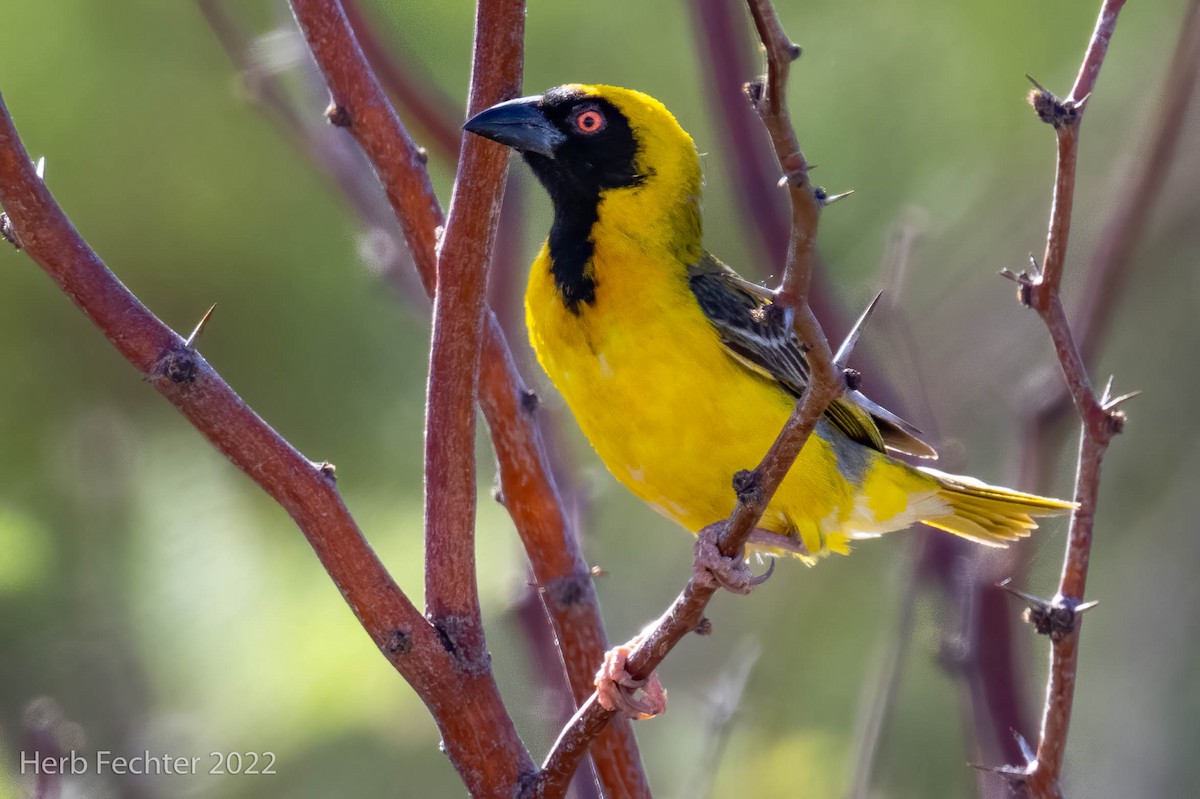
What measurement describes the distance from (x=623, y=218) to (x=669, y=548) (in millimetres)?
2484

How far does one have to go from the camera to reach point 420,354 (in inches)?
164

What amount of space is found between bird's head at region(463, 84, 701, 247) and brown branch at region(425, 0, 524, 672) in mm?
934

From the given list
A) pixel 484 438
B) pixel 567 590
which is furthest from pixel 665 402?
pixel 484 438

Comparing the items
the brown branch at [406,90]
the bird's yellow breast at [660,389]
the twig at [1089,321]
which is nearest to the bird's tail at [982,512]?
the twig at [1089,321]

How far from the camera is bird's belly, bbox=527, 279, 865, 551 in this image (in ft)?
8.74

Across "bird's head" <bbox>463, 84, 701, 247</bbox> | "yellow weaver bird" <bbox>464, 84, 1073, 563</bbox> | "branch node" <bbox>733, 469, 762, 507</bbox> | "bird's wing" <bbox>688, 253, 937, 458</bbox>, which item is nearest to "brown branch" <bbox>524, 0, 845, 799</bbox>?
"branch node" <bbox>733, 469, 762, 507</bbox>

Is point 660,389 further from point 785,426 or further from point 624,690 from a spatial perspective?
point 785,426

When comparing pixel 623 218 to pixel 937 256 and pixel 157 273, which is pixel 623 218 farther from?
pixel 937 256

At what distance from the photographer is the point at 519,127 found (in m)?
2.63

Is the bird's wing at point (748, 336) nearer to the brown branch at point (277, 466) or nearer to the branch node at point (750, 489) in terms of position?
the branch node at point (750, 489)

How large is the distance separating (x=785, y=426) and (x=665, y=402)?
966 mm

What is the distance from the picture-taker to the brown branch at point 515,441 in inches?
90.1

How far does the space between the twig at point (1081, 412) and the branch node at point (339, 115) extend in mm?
1117

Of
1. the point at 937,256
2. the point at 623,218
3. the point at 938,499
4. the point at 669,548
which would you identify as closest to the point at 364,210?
the point at 623,218
